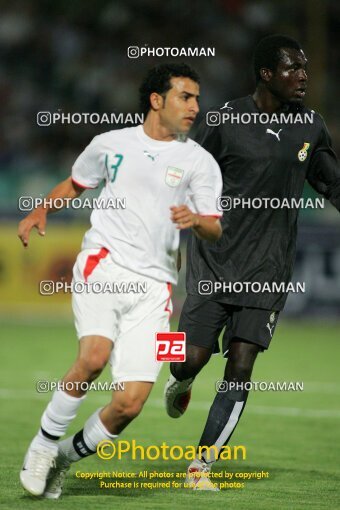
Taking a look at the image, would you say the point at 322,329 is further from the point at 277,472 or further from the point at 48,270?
the point at 277,472

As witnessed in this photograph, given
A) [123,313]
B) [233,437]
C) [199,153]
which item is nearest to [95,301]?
[123,313]

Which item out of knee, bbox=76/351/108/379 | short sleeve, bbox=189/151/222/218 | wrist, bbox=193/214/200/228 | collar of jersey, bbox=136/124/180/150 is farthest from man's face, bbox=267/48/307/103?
knee, bbox=76/351/108/379

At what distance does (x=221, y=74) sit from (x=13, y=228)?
4.39m

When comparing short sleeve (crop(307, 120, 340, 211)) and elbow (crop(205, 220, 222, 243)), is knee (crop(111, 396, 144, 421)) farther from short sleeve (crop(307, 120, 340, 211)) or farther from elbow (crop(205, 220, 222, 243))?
short sleeve (crop(307, 120, 340, 211))

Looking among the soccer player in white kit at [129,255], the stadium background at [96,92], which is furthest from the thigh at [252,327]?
the stadium background at [96,92]

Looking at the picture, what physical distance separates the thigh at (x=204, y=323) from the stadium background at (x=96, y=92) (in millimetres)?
8452

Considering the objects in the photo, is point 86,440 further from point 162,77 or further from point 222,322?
point 162,77

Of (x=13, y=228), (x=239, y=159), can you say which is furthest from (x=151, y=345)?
(x=13, y=228)

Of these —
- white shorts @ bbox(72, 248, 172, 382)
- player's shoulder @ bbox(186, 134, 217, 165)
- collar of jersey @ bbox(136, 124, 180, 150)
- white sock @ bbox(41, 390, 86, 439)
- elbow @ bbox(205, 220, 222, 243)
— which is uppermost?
collar of jersey @ bbox(136, 124, 180, 150)

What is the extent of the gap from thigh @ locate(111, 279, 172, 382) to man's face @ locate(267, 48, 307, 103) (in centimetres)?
141

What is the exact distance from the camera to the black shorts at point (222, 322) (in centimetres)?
675

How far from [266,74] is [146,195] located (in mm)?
1221

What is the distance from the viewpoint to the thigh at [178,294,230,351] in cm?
687

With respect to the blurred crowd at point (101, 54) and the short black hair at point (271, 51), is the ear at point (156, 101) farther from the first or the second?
the blurred crowd at point (101, 54)
